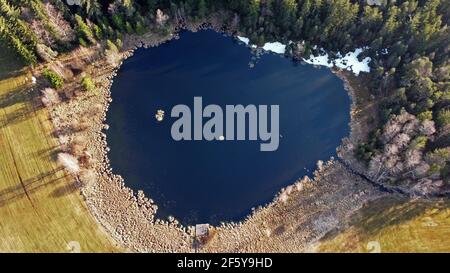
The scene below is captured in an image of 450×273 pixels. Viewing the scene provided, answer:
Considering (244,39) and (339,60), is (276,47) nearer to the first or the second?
(244,39)

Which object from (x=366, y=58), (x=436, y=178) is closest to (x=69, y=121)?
(x=366, y=58)

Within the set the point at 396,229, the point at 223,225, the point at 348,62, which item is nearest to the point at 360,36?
the point at 348,62

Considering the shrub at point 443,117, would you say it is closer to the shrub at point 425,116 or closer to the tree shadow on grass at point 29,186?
the shrub at point 425,116

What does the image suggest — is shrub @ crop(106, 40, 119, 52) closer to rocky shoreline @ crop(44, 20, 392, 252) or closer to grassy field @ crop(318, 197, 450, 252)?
rocky shoreline @ crop(44, 20, 392, 252)

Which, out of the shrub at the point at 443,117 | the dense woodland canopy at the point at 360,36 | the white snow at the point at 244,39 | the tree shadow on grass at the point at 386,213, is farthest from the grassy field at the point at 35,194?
the shrub at the point at 443,117

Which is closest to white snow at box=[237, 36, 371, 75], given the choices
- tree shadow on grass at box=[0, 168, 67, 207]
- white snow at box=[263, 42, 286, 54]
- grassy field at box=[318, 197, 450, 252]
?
white snow at box=[263, 42, 286, 54]

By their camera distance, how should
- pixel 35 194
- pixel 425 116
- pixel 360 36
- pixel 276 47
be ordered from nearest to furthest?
pixel 35 194
pixel 425 116
pixel 360 36
pixel 276 47
